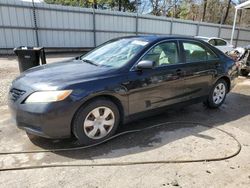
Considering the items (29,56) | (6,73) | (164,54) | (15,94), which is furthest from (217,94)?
(6,73)

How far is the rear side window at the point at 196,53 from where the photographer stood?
494 centimetres

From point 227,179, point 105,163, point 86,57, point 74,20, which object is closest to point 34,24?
point 74,20

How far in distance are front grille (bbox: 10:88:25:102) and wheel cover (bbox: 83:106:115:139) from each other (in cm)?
97

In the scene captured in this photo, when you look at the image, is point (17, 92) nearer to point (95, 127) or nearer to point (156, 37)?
point (95, 127)

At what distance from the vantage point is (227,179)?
10.3 ft

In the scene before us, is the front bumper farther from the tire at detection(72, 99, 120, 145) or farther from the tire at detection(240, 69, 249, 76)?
the tire at detection(240, 69, 249, 76)

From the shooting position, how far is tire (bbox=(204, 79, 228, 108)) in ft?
18.4

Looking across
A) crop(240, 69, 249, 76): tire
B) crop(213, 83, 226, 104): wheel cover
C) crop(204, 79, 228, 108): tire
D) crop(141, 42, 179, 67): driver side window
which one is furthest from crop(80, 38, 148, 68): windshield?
crop(240, 69, 249, 76): tire

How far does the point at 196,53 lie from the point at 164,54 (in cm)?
91

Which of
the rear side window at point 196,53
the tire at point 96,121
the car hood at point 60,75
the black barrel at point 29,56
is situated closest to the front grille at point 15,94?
the car hood at point 60,75

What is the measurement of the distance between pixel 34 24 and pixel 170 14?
941 inches

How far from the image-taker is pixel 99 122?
12.5ft

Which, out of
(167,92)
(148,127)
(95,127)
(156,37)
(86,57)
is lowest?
(148,127)

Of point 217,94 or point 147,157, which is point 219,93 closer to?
point 217,94
